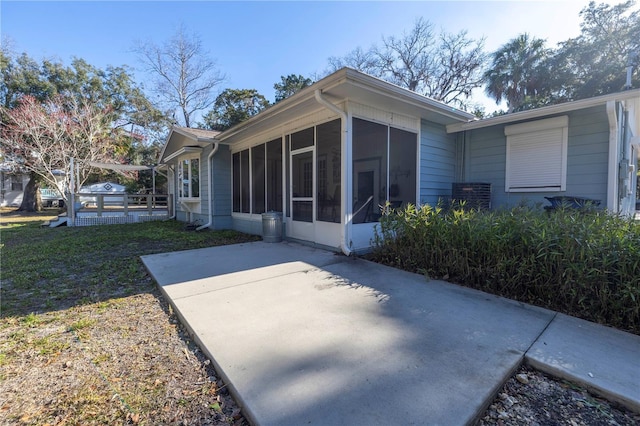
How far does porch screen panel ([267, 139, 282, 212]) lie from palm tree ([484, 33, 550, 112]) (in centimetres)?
1470

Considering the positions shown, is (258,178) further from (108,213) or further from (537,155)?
(108,213)

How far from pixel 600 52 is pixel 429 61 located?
339 inches

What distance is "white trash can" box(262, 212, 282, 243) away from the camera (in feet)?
21.1

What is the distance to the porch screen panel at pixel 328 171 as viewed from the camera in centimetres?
513

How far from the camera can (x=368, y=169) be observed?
5.20 meters

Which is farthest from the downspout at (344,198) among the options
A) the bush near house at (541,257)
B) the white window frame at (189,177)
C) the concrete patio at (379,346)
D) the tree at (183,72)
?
the tree at (183,72)

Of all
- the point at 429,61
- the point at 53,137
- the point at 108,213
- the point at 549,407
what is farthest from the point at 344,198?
the point at 429,61

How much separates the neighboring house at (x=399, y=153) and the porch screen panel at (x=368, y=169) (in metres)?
0.02

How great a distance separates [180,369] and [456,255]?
3.16m

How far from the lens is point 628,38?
15.0 metres

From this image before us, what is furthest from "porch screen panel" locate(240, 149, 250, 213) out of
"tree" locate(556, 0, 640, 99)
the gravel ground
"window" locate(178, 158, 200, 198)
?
"tree" locate(556, 0, 640, 99)

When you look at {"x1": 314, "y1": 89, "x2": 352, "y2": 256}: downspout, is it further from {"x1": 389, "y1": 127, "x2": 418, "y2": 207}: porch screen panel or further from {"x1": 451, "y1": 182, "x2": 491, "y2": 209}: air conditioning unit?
{"x1": 451, "y1": 182, "x2": 491, "y2": 209}: air conditioning unit

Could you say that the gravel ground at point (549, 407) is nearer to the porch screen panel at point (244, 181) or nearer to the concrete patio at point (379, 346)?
the concrete patio at point (379, 346)

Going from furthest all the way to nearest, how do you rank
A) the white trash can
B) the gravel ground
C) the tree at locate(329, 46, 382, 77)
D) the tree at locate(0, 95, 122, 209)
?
the tree at locate(329, 46, 382, 77) → the tree at locate(0, 95, 122, 209) → the white trash can → the gravel ground
